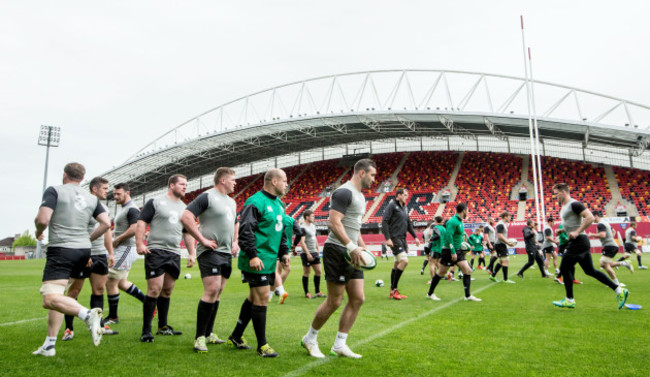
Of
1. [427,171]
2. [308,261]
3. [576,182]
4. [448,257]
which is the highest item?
[427,171]

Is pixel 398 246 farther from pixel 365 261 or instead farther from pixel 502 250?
pixel 365 261

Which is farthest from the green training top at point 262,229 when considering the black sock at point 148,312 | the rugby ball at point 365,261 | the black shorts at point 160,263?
the black sock at point 148,312

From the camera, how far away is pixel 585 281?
11039 mm

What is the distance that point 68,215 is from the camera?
437cm

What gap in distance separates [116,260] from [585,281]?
11053 millimetres

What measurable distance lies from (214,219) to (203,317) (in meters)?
1.05

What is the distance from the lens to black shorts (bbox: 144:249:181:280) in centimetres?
499

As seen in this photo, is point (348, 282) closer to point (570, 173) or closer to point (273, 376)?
point (273, 376)

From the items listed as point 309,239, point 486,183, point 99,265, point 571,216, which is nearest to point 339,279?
point 99,265

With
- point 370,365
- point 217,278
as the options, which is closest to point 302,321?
point 217,278

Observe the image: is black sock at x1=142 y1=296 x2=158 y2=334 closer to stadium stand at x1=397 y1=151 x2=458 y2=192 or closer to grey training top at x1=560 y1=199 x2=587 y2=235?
grey training top at x1=560 y1=199 x2=587 y2=235

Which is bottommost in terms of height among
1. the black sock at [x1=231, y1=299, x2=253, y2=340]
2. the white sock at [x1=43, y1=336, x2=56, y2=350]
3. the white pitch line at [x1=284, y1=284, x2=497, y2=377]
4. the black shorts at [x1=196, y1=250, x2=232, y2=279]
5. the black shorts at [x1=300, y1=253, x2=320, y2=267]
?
the white pitch line at [x1=284, y1=284, x2=497, y2=377]

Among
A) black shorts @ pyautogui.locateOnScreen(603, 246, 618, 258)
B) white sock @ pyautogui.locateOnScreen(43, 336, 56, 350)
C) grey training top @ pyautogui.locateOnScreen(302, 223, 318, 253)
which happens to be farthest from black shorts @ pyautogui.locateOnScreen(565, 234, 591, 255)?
white sock @ pyautogui.locateOnScreen(43, 336, 56, 350)

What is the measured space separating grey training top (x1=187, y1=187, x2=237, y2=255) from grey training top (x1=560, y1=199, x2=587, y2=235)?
538 centimetres
